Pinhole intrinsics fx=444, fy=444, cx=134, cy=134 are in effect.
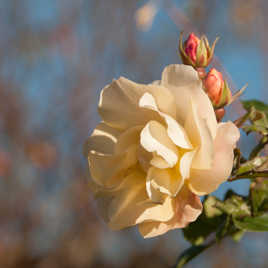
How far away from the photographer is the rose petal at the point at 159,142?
1.98 ft

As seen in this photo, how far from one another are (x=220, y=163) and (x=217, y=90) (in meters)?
0.16

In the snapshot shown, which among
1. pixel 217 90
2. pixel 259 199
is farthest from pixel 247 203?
pixel 217 90

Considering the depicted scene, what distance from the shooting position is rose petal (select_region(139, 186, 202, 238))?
620mm

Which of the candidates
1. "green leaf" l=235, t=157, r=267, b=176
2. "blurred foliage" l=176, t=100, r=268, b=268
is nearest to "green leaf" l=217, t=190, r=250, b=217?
"blurred foliage" l=176, t=100, r=268, b=268

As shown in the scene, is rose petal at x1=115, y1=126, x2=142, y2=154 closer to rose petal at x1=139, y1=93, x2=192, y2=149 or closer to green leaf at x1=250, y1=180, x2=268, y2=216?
rose petal at x1=139, y1=93, x2=192, y2=149

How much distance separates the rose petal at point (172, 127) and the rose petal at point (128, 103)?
0.05 ft

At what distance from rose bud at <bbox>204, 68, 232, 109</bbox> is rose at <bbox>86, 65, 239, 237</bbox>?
0.09m

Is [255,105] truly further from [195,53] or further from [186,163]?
[186,163]

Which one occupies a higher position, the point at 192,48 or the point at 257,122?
the point at 192,48

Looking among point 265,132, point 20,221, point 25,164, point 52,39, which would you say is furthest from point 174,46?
point 265,132

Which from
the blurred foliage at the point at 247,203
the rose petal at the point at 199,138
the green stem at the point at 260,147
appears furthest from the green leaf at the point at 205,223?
the rose petal at the point at 199,138

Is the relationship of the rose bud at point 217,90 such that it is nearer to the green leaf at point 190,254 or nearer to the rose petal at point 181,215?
the rose petal at point 181,215

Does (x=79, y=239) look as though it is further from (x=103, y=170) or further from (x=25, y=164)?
(x=103, y=170)

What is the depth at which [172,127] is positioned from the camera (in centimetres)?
62
